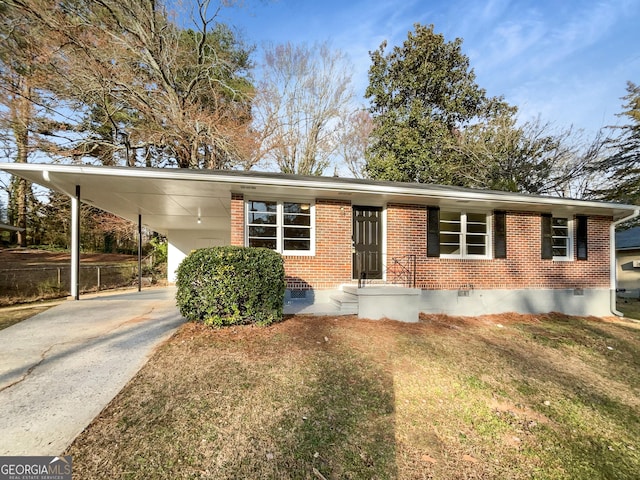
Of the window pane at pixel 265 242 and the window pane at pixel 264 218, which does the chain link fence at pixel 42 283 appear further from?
the window pane at pixel 264 218

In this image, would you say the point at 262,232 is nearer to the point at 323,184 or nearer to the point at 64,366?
the point at 323,184

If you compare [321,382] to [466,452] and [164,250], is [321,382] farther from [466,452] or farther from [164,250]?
[164,250]

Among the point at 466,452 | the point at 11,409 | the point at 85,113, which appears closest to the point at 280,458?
the point at 466,452

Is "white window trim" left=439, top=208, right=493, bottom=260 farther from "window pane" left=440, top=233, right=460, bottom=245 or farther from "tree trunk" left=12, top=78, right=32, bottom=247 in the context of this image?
"tree trunk" left=12, top=78, right=32, bottom=247

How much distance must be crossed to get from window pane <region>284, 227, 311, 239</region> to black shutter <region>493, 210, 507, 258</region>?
5189 mm

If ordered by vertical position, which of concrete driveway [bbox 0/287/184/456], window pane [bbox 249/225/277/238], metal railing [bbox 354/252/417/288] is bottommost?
concrete driveway [bbox 0/287/184/456]

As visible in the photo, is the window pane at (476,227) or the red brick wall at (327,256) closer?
the red brick wall at (327,256)

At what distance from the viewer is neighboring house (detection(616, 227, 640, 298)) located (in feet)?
44.1

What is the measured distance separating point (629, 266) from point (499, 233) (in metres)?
11.4

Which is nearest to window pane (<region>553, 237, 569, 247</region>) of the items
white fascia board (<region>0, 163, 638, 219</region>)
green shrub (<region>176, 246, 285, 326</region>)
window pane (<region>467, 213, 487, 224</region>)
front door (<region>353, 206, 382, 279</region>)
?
white fascia board (<region>0, 163, 638, 219</region>)

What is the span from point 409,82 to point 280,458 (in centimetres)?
2100

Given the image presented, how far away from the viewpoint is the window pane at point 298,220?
7.08 metres

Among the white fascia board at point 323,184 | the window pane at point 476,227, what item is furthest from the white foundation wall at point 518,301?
the white fascia board at point 323,184

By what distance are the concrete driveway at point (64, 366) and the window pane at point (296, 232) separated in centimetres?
291
